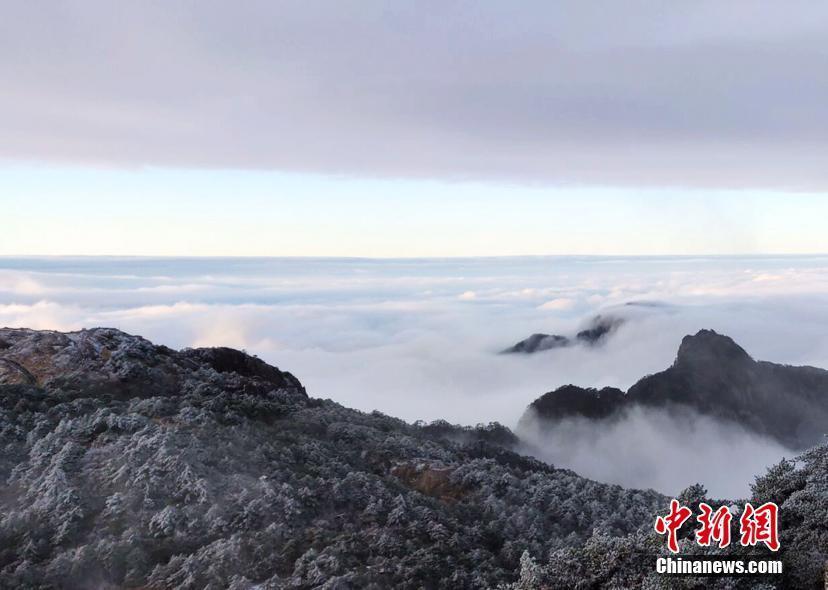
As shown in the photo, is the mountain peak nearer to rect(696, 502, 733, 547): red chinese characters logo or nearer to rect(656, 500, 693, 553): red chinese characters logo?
rect(656, 500, 693, 553): red chinese characters logo

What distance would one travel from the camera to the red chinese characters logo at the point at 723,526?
16.4 metres

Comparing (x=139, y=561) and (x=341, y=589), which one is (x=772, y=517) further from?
(x=139, y=561)

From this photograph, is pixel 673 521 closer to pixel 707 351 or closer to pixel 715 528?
pixel 715 528

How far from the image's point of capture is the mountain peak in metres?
129

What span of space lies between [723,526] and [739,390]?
12373 centimetres

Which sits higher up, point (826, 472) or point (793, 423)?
point (826, 472)

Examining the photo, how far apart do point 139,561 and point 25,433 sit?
863 centimetres

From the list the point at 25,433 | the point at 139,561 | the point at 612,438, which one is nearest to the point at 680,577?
the point at 139,561

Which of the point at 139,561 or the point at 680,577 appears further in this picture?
the point at 139,561

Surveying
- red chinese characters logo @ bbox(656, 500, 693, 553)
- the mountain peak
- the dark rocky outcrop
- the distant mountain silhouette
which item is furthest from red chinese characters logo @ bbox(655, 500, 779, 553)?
the mountain peak

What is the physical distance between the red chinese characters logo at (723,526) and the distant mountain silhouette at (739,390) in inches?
3969

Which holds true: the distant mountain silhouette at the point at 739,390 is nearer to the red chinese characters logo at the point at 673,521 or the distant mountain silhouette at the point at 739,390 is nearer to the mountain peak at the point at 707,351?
the mountain peak at the point at 707,351

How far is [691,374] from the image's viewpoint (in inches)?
5059

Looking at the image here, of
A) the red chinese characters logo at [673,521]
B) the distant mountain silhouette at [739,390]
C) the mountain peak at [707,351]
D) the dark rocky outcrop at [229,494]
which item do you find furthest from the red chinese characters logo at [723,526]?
the mountain peak at [707,351]
